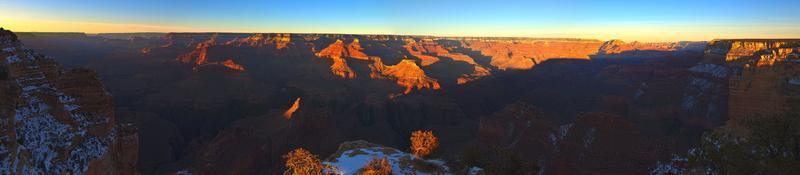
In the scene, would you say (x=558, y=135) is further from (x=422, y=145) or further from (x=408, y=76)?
(x=408, y=76)

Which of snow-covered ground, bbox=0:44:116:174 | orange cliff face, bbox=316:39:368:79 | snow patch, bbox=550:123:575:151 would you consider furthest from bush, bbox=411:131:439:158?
orange cliff face, bbox=316:39:368:79

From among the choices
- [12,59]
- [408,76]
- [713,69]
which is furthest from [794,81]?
[408,76]

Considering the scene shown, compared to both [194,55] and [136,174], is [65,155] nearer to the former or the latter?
[136,174]

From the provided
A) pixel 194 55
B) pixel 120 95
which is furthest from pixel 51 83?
pixel 194 55

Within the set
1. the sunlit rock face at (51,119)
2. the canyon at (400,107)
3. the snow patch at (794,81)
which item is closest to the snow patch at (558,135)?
the canyon at (400,107)

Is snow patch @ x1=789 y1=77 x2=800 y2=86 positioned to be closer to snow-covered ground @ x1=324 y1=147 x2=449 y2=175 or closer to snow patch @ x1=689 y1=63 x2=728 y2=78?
snow patch @ x1=689 y1=63 x2=728 y2=78

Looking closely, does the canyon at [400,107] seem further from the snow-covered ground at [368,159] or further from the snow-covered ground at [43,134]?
the snow-covered ground at [368,159]
